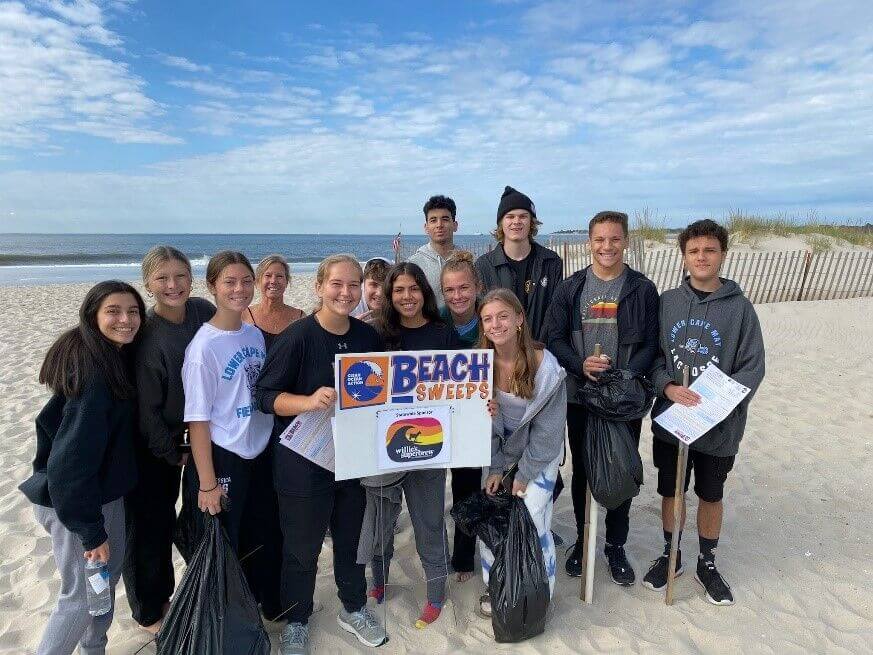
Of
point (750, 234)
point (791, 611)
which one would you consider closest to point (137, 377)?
point (791, 611)

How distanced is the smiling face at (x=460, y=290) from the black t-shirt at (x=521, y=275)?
50cm

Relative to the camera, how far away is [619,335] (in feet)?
11.1

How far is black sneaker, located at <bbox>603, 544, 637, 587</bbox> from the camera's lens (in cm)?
358

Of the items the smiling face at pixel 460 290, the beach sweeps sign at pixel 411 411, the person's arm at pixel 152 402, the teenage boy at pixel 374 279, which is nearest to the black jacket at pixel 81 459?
the person's arm at pixel 152 402

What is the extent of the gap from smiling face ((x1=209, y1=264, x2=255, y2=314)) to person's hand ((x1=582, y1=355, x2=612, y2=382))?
1.98 m

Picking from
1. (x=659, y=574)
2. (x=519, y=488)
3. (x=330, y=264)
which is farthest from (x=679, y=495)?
(x=330, y=264)

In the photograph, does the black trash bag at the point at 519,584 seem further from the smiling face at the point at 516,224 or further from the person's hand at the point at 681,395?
the smiling face at the point at 516,224

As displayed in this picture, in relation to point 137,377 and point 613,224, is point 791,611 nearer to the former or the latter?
point 613,224

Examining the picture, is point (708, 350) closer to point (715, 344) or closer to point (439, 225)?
point (715, 344)

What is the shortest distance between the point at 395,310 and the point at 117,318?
1.41 meters

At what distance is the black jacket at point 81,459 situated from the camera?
7.68 ft

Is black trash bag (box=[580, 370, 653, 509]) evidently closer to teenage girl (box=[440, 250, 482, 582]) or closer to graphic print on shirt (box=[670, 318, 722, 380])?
graphic print on shirt (box=[670, 318, 722, 380])

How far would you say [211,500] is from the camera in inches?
107

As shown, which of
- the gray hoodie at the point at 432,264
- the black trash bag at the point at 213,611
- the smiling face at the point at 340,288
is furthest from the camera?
the gray hoodie at the point at 432,264
